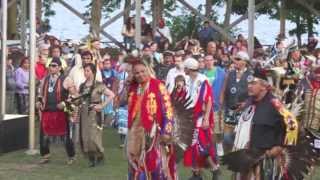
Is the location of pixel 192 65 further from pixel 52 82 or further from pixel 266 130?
pixel 266 130

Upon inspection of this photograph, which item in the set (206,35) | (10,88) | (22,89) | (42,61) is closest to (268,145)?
(42,61)

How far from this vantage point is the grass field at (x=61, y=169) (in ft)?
35.9

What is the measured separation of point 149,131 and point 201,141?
2298mm

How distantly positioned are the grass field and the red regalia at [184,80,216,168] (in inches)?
31.0

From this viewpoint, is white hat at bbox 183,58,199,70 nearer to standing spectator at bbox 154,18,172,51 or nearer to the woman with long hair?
the woman with long hair

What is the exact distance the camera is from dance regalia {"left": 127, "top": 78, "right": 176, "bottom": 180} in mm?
7875

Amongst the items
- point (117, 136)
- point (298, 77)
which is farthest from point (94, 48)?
point (298, 77)

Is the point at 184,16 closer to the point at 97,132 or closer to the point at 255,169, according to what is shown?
the point at 97,132

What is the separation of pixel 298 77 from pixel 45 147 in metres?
3.98

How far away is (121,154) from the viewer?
13219 mm

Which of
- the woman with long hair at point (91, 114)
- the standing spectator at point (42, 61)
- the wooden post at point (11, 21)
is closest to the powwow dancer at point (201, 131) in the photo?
the woman with long hair at point (91, 114)

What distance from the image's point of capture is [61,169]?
11625mm

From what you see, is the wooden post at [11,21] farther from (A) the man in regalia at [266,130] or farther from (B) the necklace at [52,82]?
(A) the man in regalia at [266,130]

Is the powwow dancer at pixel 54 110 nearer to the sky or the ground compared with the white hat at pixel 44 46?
nearer to the ground
